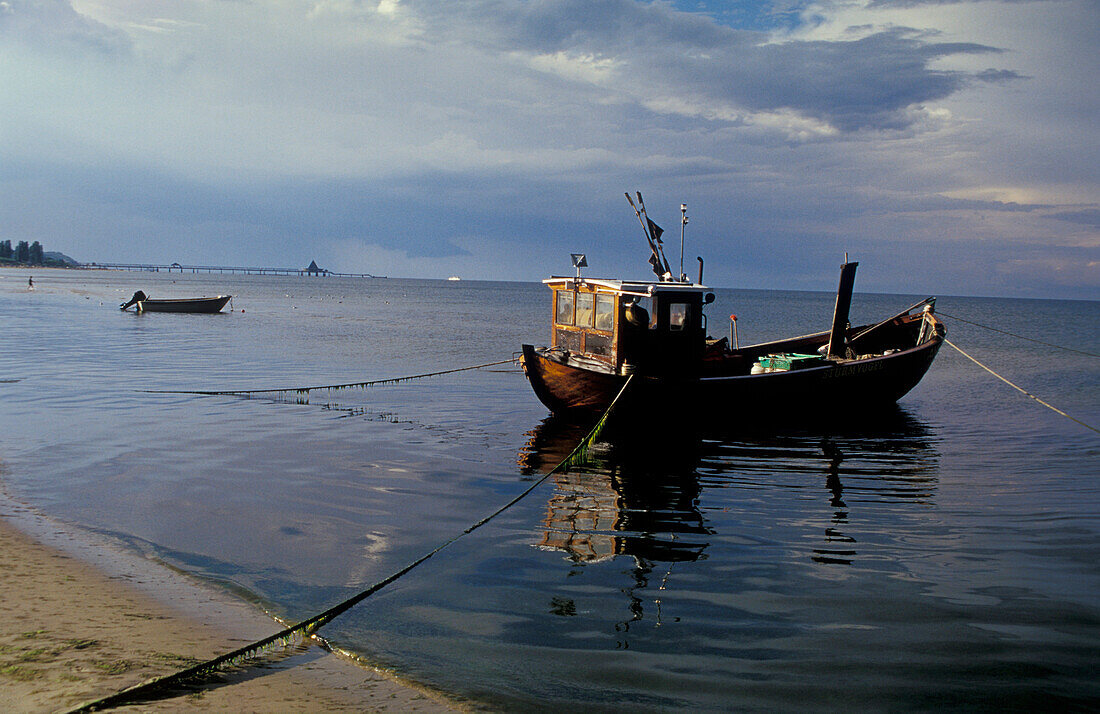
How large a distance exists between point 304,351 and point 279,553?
26920mm

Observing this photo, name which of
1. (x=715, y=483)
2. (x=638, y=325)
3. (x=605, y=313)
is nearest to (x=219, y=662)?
(x=715, y=483)

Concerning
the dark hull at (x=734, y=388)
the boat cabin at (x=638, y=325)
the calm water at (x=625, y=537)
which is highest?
the boat cabin at (x=638, y=325)

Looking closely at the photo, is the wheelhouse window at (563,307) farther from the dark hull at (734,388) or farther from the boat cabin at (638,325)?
the dark hull at (734,388)

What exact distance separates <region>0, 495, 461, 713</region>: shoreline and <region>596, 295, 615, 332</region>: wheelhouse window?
10582 millimetres

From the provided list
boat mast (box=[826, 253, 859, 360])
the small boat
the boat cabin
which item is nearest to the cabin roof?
the boat cabin

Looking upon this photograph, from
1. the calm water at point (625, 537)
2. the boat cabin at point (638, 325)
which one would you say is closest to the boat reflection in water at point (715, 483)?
the calm water at point (625, 537)

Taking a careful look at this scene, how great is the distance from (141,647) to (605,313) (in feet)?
39.7

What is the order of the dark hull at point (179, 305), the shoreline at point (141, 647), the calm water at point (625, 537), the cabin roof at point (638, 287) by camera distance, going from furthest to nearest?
the dark hull at point (179, 305)
the cabin roof at point (638, 287)
the calm water at point (625, 537)
the shoreline at point (141, 647)

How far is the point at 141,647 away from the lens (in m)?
5.63

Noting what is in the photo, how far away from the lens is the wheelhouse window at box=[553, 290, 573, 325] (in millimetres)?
17361

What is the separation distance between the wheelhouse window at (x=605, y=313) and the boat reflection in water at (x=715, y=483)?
239 centimetres

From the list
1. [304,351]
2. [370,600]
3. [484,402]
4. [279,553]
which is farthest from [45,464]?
[304,351]

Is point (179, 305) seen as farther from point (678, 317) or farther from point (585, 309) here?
point (678, 317)

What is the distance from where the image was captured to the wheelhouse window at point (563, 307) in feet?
57.0
